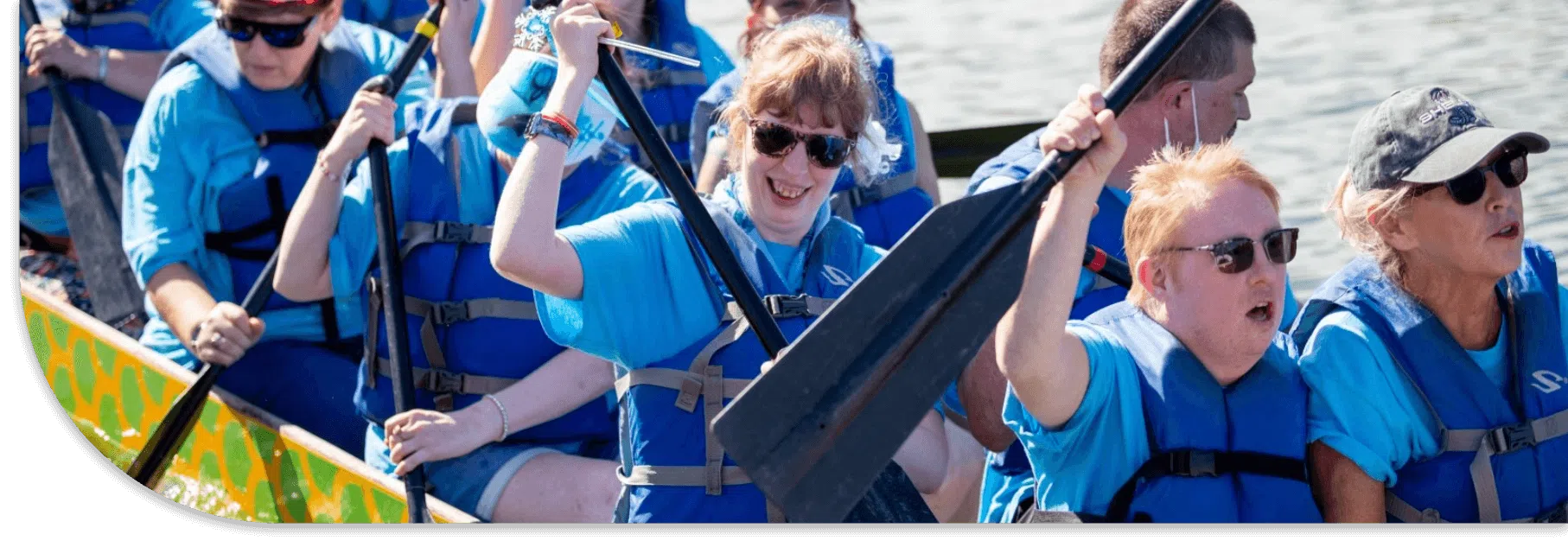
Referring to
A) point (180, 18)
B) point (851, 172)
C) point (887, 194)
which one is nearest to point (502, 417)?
point (851, 172)

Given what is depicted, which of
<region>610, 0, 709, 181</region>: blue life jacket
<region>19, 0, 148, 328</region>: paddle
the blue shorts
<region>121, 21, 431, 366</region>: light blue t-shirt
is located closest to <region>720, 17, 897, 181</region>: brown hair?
the blue shorts

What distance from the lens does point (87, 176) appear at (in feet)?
14.6

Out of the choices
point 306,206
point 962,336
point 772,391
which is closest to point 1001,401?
point 962,336

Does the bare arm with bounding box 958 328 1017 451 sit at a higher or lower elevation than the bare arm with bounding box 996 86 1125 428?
lower

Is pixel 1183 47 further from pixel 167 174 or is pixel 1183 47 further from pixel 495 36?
pixel 167 174

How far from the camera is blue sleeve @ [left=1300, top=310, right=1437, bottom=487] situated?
2127mm

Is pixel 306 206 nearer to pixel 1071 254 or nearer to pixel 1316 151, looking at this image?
pixel 1071 254

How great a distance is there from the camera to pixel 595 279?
218 cm

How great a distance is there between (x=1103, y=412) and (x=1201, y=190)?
0.29m

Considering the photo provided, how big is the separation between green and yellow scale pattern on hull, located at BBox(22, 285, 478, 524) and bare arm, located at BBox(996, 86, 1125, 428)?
117 centimetres

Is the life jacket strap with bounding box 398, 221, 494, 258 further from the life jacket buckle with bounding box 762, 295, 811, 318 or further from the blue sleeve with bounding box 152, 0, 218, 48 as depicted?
the blue sleeve with bounding box 152, 0, 218, 48

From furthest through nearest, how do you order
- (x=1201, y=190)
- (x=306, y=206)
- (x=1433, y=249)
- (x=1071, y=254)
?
(x=306, y=206), (x=1433, y=249), (x=1201, y=190), (x=1071, y=254)

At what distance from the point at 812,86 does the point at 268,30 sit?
149cm

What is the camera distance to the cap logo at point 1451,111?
7.26 feet
